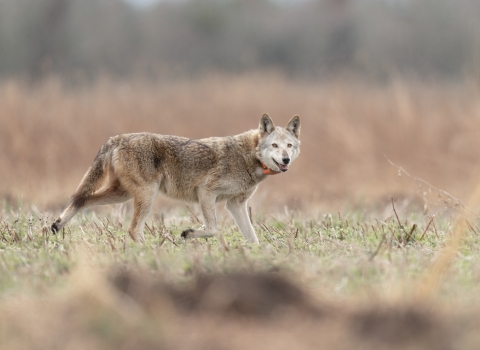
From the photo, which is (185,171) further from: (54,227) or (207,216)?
(54,227)

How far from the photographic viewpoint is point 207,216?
8.00 metres

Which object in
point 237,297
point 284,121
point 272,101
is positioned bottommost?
point 284,121

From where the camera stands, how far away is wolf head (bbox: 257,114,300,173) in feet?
26.6

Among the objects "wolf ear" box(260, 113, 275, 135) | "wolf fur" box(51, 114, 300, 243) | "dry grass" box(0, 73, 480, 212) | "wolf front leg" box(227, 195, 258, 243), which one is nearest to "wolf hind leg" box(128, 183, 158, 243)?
"wolf fur" box(51, 114, 300, 243)

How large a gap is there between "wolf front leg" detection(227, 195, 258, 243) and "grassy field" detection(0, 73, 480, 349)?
15 cm

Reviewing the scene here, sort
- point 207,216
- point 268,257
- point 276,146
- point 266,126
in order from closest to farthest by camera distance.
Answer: point 268,257 < point 207,216 < point 276,146 < point 266,126

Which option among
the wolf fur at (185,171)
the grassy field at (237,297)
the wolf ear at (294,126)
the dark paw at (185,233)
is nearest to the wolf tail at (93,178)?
the wolf fur at (185,171)

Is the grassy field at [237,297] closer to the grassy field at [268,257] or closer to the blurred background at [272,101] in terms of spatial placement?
the grassy field at [268,257]

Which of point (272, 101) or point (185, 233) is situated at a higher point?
point (272, 101)

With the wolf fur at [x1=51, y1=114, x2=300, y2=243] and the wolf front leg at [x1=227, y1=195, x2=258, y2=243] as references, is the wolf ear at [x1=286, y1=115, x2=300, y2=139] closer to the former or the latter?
the wolf fur at [x1=51, y1=114, x2=300, y2=243]

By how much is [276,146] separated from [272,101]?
968 cm

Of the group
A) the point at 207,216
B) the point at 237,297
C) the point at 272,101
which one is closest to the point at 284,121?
the point at 272,101

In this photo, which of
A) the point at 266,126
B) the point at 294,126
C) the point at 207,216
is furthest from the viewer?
the point at 294,126

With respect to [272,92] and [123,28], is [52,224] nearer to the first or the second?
[272,92]
